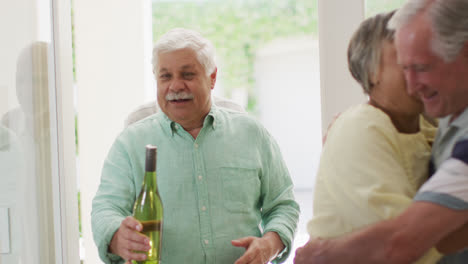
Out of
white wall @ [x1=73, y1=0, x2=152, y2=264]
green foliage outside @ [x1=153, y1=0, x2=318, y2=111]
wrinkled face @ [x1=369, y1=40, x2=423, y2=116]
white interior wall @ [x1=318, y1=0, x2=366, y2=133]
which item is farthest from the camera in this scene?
green foliage outside @ [x1=153, y1=0, x2=318, y2=111]

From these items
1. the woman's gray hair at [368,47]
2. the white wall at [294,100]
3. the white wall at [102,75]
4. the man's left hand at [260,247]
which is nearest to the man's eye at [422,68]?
the woman's gray hair at [368,47]

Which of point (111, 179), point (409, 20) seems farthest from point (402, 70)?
point (111, 179)

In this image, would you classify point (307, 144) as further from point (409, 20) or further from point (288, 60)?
point (409, 20)

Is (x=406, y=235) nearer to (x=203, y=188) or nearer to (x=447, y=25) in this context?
(x=447, y=25)

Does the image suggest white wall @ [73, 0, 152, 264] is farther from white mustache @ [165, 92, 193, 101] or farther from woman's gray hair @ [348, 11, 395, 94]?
woman's gray hair @ [348, 11, 395, 94]

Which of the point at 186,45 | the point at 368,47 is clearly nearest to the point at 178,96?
the point at 186,45

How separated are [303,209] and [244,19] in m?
3.90

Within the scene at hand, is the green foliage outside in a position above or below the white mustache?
above

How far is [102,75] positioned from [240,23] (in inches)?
262

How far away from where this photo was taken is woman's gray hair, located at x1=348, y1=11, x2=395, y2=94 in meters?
1.26

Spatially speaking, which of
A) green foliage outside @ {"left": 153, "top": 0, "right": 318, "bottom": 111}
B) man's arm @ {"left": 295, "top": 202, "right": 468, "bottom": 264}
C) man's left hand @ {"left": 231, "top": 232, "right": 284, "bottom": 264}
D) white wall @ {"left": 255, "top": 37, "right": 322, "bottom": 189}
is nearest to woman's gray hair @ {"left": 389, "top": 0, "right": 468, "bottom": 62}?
man's arm @ {"left": 295, "top": 202, "right": 468, "bottom": 264}

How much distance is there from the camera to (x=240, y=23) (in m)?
10.4

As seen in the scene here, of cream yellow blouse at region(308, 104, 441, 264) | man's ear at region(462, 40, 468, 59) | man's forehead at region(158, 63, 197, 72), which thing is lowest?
cream yellow blouse at region(308, 104, 441, 264)

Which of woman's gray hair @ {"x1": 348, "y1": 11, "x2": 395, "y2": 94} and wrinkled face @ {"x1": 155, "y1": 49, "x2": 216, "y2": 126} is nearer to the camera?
woman's gray hair @ {"x1": 348, "y1": 11, "x2": 395, "y2": 94}
